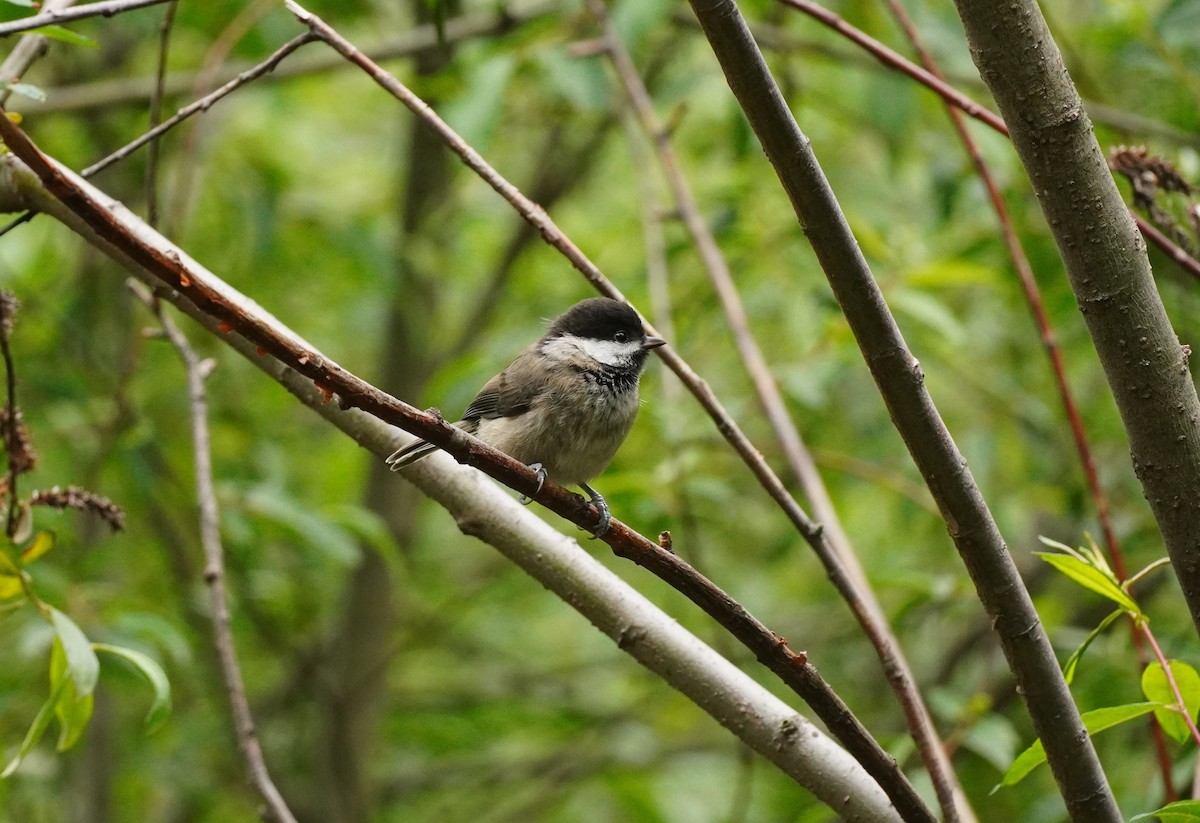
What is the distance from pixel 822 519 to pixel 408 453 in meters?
1.13

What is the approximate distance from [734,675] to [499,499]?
615 millimetres

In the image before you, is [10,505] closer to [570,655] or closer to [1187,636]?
[1187,636]

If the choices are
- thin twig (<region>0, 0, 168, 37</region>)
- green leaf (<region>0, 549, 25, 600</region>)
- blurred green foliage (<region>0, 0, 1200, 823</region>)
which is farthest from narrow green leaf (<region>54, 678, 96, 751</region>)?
blurred green foliage (<region>0, 0, 1200, 823</region>)

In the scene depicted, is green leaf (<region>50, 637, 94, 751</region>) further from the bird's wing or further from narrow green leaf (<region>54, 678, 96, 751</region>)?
the bird's wing

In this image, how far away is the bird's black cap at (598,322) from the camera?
12.1 feet

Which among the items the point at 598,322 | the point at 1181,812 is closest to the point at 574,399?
the point at 598,322

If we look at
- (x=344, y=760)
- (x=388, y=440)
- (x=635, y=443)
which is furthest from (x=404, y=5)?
(x=388, y=440)

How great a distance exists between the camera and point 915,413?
72.2 inches

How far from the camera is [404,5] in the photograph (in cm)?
641

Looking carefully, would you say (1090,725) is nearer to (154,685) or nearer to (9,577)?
(154,685)

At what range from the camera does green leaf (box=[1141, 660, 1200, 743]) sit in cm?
188

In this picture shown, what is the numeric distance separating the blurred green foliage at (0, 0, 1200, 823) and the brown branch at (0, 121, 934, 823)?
5.65 ft

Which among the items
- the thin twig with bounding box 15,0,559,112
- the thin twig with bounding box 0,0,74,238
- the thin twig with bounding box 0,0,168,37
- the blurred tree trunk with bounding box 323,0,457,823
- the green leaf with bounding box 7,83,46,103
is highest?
the thin twig with bounding box 15,0,559,112

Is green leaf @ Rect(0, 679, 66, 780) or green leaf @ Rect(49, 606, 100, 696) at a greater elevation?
green leaf @ Rect(49, 606, 100, 696)
